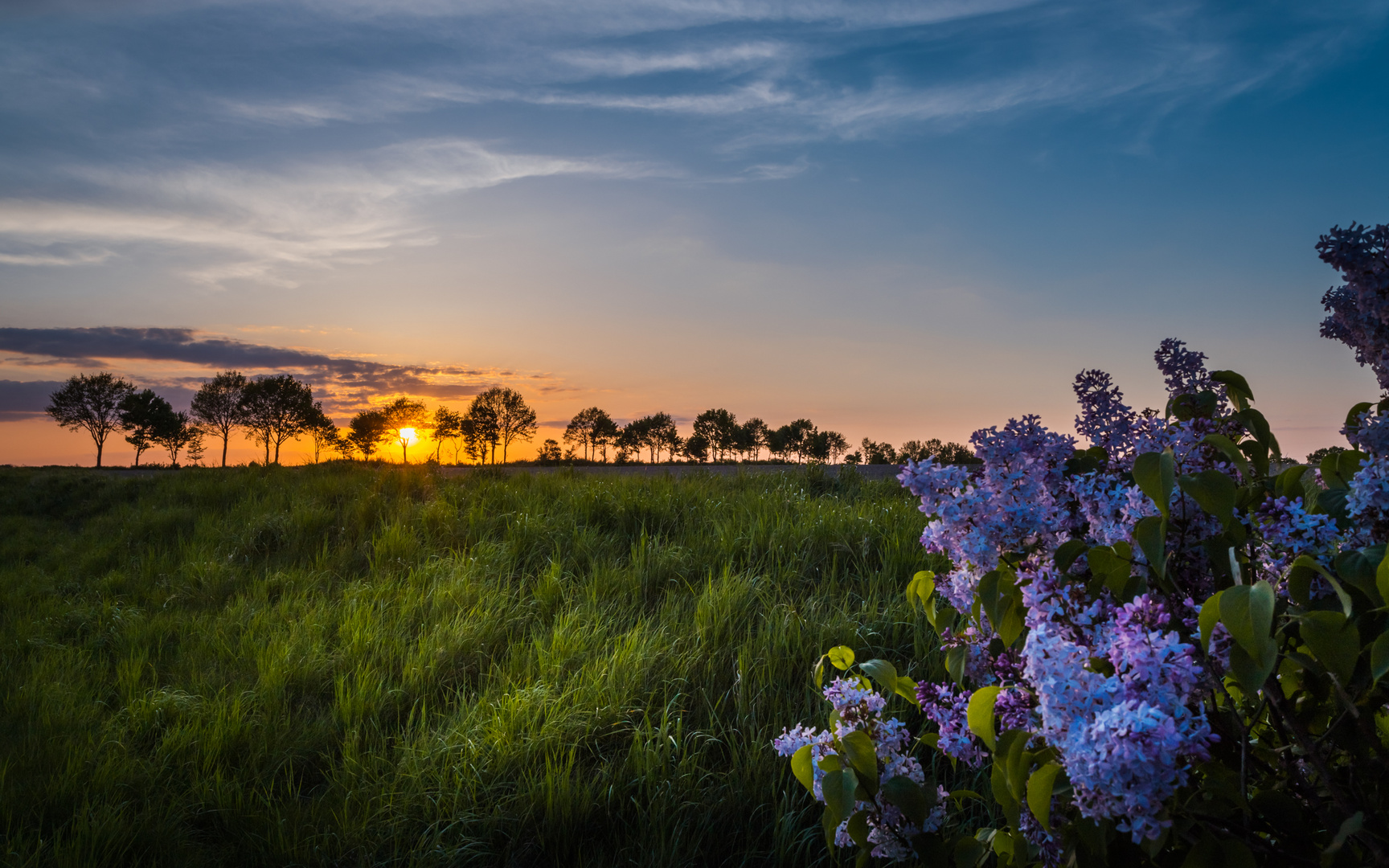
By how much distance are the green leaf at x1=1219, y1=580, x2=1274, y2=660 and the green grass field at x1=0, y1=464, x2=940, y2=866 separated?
2.10 m

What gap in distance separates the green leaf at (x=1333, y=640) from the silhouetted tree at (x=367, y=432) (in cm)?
6051

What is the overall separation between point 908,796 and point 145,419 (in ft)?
225

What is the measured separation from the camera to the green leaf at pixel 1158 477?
131 centimetres

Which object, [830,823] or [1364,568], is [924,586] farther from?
[1364,568]

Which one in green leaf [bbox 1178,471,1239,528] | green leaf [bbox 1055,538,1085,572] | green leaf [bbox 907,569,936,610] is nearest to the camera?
green leaf [bbox 1178,471,1239,528]

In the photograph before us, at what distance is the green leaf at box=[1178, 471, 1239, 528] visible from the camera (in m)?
1.36

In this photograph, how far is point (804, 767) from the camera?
5.82 feet

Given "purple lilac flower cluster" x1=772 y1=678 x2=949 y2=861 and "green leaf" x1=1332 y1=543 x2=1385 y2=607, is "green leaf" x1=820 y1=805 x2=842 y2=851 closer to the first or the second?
"purple lilac flower cluster" x1=772 y1=678 x2=949 y2=861

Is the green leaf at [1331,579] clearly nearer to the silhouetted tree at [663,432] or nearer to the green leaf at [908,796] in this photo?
the green leaf at [908,796]

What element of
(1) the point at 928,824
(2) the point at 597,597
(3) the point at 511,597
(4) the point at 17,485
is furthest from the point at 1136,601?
(4) the point at 17,485

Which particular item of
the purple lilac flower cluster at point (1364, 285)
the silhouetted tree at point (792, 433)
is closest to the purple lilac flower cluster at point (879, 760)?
the purple lilac flower cluster at point (1364, 285)

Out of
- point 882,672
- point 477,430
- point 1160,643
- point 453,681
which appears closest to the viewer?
point 1160,643

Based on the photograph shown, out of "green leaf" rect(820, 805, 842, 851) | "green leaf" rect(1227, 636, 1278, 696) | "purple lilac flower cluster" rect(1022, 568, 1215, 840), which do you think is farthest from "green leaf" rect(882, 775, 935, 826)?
"green leaf" rect(1227, 636, 1278, 696)

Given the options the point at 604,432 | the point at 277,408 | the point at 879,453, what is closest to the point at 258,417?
the point at 277,408
